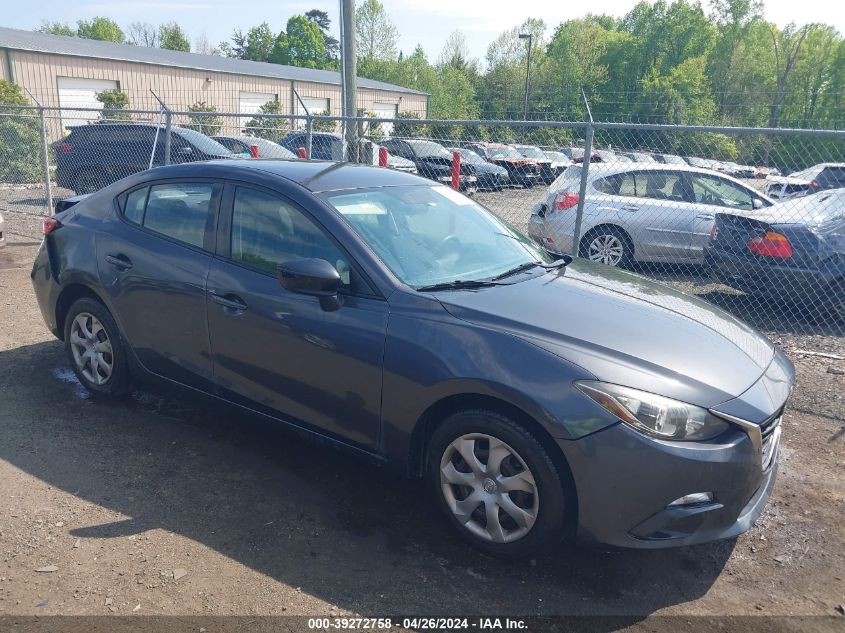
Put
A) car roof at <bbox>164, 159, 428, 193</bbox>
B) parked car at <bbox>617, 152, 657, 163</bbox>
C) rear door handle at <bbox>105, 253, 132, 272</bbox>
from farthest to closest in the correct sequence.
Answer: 1. parked car at <bbox>617, 152, 657, 163</bbox>
2. rear door handle at <bbox>105, 253, 132, 272</bbox>
3. car roof at <bbox>164, 159, 428, 193</bbox>

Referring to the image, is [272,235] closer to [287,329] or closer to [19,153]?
[287,329]

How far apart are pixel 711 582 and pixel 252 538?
6.90 feet

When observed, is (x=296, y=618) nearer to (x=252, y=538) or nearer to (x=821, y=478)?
(x=252, y=538)

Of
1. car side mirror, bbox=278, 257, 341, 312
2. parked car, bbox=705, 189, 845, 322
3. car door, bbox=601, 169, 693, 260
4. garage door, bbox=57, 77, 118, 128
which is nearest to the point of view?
car side mirror, bbox=278, 257, 341, 312

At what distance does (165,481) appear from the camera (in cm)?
373

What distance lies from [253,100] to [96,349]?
113 feet

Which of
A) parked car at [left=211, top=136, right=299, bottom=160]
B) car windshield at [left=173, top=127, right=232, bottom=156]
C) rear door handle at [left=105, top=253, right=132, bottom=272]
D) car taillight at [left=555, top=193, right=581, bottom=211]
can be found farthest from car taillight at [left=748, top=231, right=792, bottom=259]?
parked car at [left=211, top=136, right=299, bottom=160]

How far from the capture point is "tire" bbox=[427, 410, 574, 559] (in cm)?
290

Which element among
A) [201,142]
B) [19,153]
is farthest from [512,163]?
[19,153]

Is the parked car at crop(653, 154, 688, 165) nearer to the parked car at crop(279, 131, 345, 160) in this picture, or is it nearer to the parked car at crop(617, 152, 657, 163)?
the parked car at crop(617, 152, 657, 163)

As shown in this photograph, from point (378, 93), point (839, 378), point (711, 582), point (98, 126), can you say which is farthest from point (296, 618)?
point (378, 93)

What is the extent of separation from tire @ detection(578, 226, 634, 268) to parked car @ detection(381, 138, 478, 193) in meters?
3.03

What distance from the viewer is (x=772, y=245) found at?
277 inches

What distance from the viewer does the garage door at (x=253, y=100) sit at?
35.5 meters
